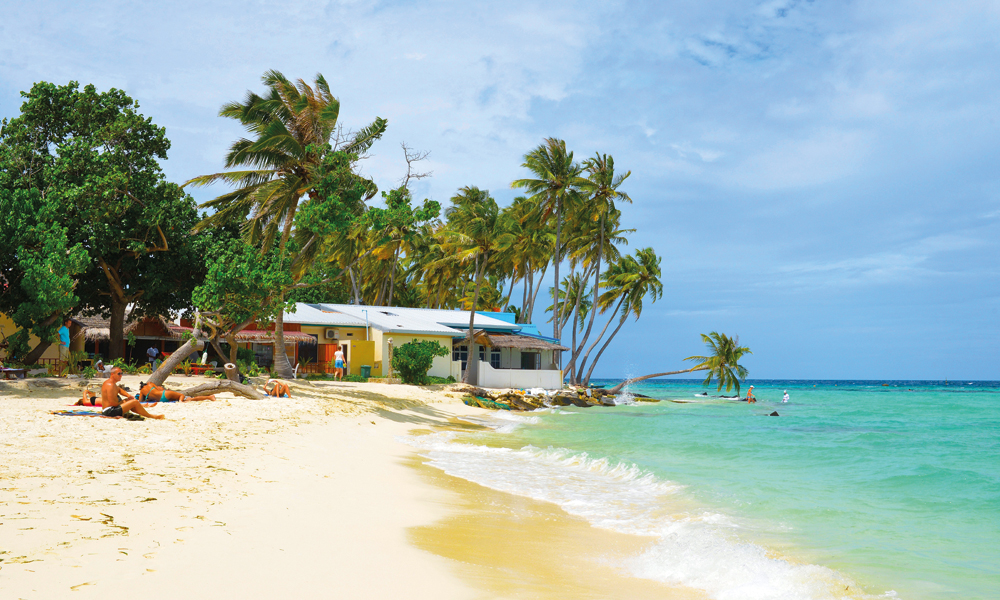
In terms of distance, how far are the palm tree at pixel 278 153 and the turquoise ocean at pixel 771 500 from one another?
9823 mm

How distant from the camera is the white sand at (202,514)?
150 inches

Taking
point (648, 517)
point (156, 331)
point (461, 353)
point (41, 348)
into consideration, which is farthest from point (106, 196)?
point (461, 353)

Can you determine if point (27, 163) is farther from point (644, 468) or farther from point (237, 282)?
point (644, 468)

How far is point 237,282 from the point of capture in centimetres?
1584

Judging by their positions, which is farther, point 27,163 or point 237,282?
point 27,163

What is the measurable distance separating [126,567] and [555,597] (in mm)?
2644

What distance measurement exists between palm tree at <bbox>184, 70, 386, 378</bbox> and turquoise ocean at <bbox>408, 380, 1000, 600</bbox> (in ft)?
32.2

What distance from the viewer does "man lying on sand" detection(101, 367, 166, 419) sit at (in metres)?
10.3

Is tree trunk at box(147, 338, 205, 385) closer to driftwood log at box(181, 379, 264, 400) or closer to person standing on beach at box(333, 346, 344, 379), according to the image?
driftwood log at box(181, 379, 264, 400)

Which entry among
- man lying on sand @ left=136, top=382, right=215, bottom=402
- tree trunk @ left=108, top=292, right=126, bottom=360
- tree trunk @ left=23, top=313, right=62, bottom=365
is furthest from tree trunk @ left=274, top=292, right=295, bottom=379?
man lying on sand @ left=136, top=382, right=215, bottom=402

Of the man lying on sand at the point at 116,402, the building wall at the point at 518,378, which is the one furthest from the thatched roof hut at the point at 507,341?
the man lying on sand at the point at 116,402

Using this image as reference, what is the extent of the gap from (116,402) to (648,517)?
336 inches

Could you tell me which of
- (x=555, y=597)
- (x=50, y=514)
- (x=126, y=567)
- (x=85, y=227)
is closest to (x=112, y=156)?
(x=85, y=227)

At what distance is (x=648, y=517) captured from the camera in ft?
24.7
